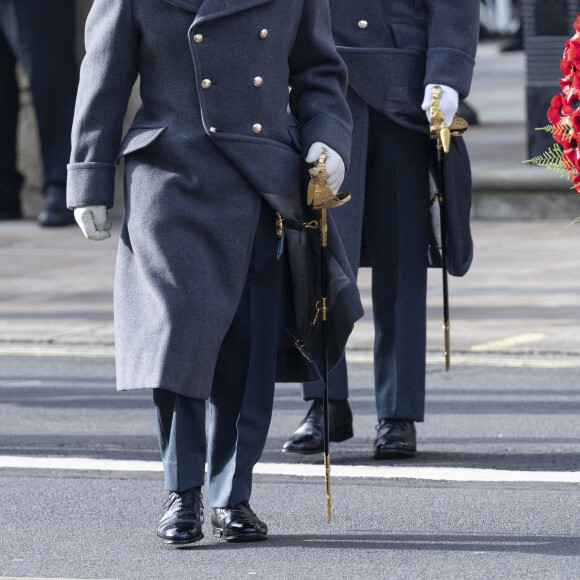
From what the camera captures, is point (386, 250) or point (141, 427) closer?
point (386, 250)

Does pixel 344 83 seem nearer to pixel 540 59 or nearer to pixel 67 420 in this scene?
pixel 67 420

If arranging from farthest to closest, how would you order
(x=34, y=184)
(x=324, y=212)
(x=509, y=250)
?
1. (x=34, y=184)
2. (x=509, y=250)
3. (x=324, y=212)

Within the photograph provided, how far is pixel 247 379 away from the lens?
4664 mm

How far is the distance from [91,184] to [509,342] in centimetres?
394

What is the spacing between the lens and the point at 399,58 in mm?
5727

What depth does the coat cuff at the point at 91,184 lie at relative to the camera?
4539 mm

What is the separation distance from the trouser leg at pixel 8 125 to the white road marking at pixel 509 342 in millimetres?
6694

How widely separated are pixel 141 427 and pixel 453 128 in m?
1.73

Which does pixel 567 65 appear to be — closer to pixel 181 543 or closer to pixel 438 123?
pixel 438 123

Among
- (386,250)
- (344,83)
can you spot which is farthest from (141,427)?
(344,83)

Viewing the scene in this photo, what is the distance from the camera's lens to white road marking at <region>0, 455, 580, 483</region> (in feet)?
17.8

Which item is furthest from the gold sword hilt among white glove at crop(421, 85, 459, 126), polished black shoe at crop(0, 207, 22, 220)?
polished black shoe at crop(0, 207, 22, 220)

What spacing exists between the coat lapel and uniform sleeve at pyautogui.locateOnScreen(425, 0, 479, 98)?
129cm

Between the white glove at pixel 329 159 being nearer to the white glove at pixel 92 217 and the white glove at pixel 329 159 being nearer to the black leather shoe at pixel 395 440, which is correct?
the white glove at pixel 92 217
